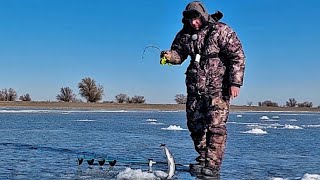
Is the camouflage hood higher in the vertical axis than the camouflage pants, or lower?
higher

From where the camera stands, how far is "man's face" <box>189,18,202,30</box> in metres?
6.86

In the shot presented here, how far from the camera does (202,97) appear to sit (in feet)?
22.4

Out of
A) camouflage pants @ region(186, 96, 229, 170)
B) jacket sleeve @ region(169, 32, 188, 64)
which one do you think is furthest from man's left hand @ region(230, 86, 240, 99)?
jacket sleeve @ region(169, 32, 188, 64)

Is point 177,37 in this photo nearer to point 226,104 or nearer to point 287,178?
point 226,104

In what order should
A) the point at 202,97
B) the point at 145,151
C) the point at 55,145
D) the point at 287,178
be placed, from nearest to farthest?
the point at 287,178, the point at 202,97, the point at 145,151, the point at 55,145

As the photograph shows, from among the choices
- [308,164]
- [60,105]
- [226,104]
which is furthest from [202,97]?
[60,105]

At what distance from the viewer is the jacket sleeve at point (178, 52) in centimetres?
712

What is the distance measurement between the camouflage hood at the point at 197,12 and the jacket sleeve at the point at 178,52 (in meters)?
0.37

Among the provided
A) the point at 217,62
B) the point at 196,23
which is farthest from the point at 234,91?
the point at 196,23

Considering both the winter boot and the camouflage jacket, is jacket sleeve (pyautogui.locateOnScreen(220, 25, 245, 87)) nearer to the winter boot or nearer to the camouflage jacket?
the camouflage jacket

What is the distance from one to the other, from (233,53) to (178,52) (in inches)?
32.5

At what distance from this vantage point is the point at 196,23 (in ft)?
22.6

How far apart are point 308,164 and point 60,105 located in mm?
62162

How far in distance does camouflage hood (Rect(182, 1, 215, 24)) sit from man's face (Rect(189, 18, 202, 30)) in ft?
0.14
